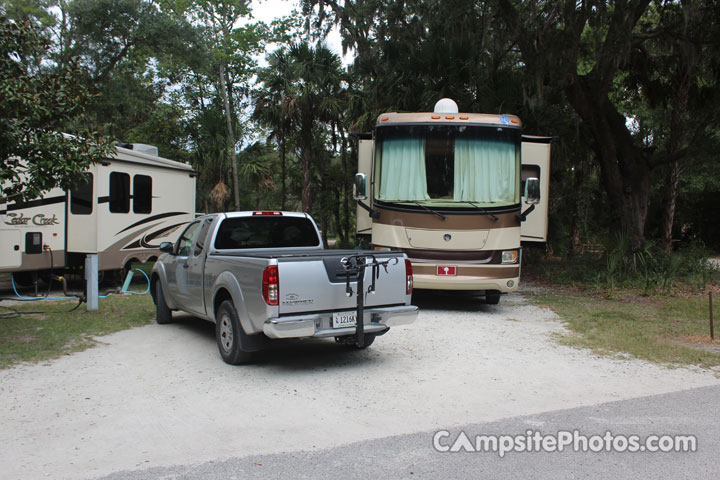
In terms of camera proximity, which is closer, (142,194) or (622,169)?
(142,194)

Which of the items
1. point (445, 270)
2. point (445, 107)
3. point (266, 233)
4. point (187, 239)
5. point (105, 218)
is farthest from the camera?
point (105, 218)

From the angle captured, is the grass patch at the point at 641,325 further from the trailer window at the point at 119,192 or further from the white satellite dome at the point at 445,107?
the trailer window at the point at 119,192

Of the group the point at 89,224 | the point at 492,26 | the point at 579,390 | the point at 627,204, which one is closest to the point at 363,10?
the point at 492,26

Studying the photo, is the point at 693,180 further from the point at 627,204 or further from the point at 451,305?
the point at 451,305

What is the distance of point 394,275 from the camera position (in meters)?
7.06

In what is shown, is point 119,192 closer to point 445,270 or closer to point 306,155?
point 445,270

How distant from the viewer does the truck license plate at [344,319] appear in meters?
6.59

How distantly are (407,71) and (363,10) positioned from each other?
16.4 ft

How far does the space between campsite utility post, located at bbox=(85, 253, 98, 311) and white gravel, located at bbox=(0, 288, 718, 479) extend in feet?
7.15

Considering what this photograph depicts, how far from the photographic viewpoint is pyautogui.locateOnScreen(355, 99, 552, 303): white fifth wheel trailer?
10461 millimetres

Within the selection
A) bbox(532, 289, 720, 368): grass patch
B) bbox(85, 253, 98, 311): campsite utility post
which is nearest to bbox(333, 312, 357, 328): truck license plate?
bbox(532, 289, 720, 368): grass patch

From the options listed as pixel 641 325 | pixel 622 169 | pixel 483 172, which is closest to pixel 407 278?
pixel 483 172

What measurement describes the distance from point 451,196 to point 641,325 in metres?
3.60

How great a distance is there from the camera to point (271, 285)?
6.21 m
